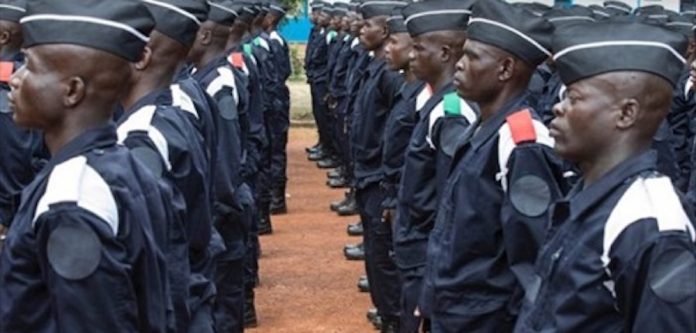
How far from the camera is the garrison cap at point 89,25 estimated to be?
4.14 meters

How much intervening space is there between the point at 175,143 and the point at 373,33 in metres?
5.37

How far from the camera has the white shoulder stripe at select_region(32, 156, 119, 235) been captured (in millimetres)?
3879

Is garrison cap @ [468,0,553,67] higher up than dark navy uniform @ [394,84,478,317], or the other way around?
garrison cap @ [468,0,553,67]

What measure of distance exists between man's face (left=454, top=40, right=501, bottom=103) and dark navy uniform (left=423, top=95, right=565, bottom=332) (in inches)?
9.0

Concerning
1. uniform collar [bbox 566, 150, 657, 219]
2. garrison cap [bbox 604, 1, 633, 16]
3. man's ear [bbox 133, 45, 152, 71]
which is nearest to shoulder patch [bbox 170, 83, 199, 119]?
man's ear [bbox 133, 45, 152, 71]

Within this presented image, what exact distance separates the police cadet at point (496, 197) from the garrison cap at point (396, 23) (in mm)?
3125

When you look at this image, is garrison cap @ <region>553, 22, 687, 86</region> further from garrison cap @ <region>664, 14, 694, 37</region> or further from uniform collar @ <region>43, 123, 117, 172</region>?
garrison cap @ <region>664, 14, 694, 37</region>

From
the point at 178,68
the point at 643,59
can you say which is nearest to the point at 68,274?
the point at 643,59

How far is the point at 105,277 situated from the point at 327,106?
1470 centimetres

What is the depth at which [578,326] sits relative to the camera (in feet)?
13.3

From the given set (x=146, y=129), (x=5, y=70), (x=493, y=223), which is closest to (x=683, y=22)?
(x=5, y=70)

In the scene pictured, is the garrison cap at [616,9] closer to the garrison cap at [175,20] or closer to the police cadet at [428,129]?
the police cadet at [428,129]

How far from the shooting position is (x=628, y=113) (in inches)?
170

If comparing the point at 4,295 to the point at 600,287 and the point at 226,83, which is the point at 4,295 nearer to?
the point at 600,287
